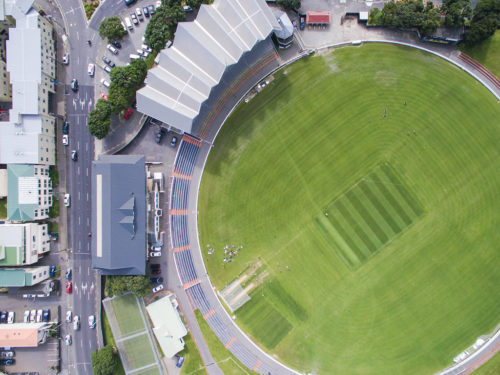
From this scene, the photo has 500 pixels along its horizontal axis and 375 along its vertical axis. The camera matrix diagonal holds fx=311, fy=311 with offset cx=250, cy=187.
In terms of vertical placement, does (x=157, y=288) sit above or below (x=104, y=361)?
above

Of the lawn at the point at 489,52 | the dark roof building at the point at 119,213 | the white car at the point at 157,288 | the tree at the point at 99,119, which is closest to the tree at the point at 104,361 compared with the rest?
the white car at the point at 157,288

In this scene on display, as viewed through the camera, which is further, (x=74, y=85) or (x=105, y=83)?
(x=74, y=85)

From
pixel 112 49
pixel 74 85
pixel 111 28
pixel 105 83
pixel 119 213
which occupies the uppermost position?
pixel 111 28

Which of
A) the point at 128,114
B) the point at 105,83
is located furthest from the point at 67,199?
the point at 105,83

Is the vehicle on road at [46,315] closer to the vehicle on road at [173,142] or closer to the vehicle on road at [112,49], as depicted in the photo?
the vehicle on road at [173,142]

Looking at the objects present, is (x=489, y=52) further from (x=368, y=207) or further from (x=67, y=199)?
(x=67, y=199)
